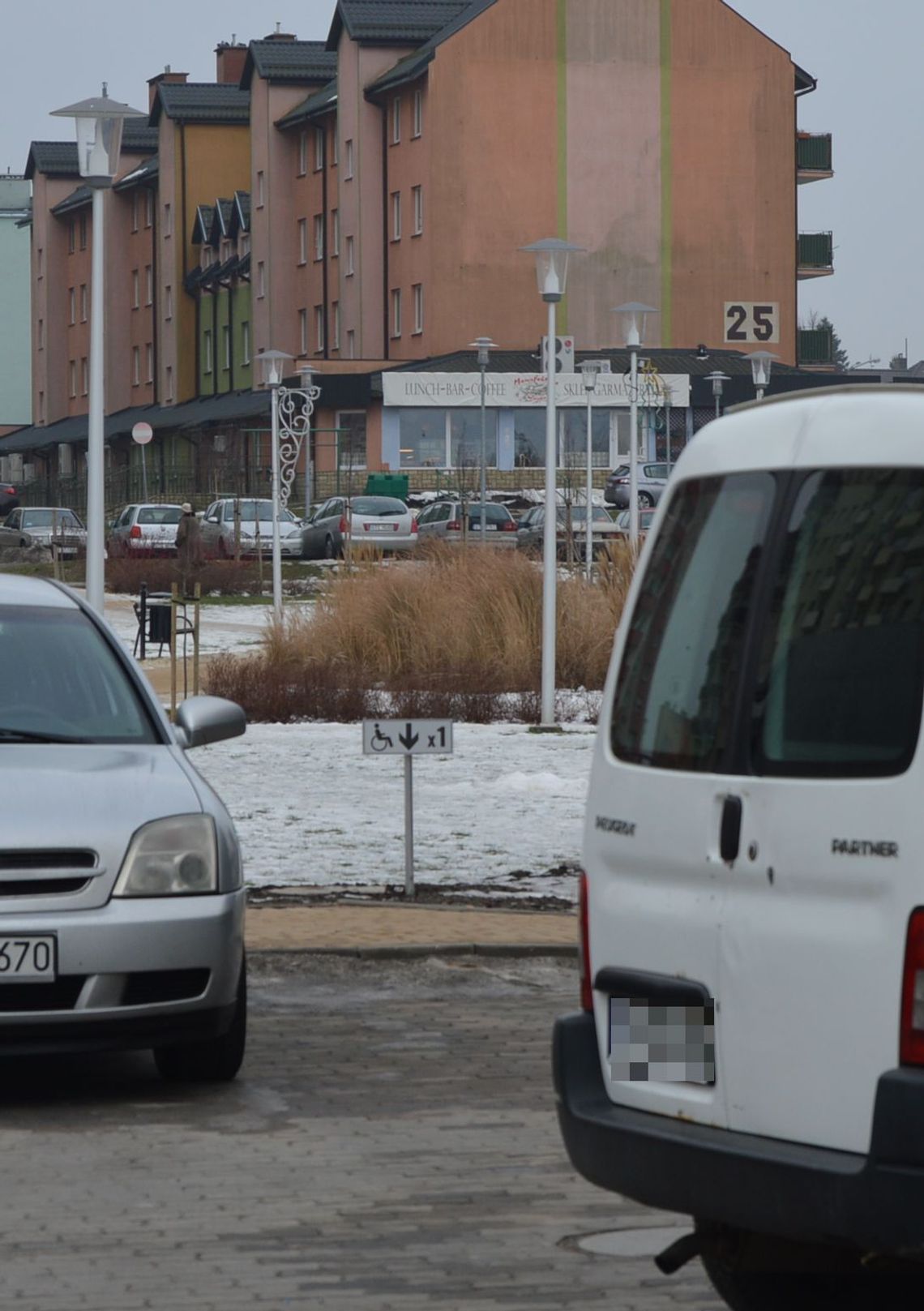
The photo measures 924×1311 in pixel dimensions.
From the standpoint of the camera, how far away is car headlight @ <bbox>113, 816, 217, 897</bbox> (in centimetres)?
785

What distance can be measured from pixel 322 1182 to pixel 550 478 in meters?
16.4

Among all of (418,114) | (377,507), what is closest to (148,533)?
(377,507)

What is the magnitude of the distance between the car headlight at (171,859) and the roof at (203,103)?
8263cm

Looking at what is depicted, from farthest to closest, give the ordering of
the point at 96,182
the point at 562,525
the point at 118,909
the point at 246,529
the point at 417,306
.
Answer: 1. the point at 417,306
2. the point at 246,529
3. the point at 562,525
4. the point at 96,182
5. the point at 118,909

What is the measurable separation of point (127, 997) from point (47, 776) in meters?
0.77

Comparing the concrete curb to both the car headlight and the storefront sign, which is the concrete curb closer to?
the car headlight

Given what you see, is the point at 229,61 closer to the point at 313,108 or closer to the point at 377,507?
the point at 313,108

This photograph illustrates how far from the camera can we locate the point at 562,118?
72750 mm

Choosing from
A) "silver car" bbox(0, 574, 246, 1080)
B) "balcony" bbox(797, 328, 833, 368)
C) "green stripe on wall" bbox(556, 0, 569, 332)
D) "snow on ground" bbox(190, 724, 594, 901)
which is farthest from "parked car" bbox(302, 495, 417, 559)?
"silver car" bbox(0, 574, 246, 1080)

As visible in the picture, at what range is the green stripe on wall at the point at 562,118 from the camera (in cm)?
7262

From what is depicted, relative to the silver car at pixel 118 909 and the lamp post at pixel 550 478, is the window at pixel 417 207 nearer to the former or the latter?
the lamp post at pixel 550 478

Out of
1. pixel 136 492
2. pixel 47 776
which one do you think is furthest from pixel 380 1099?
pixel 136 492

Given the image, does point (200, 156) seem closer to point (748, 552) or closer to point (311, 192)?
point (311, 192)

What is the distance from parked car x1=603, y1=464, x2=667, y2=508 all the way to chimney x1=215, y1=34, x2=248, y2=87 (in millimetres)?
38626
